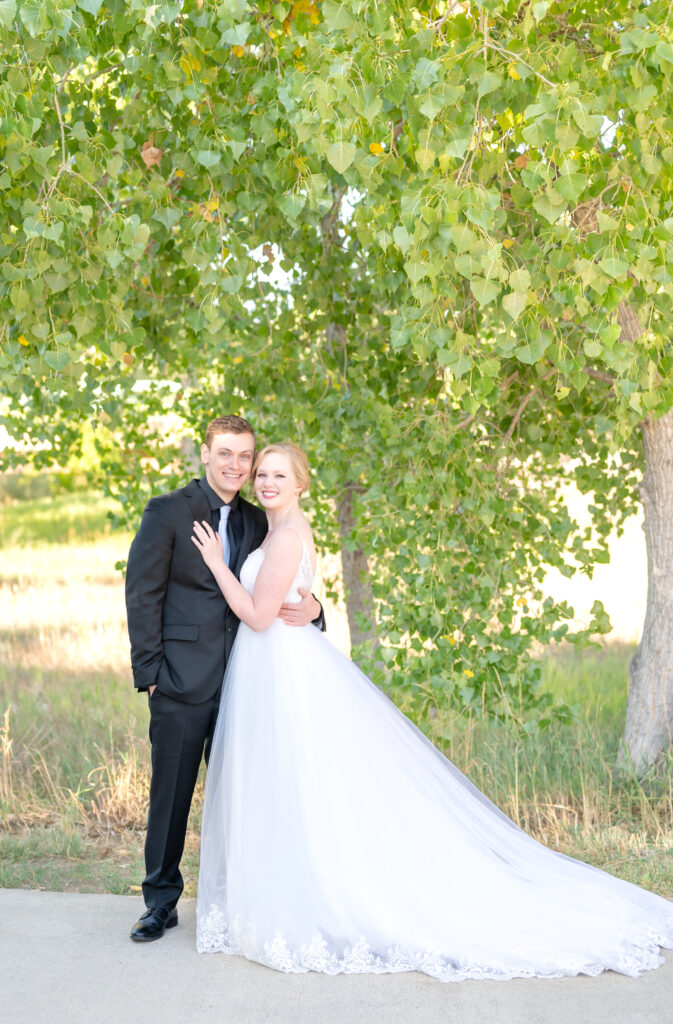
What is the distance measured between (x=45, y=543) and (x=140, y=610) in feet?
56.2

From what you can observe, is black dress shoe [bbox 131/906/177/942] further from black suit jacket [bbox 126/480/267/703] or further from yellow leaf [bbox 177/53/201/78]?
yellow leaf [bbox 177/53/201/78]

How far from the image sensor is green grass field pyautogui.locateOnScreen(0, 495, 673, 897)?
4.80m

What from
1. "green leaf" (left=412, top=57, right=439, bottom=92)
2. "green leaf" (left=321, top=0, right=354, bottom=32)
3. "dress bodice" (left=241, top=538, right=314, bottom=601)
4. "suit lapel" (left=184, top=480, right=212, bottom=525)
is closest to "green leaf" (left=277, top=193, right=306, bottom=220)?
"green leaf" (left=321, top=0, right=354, bottom=32)

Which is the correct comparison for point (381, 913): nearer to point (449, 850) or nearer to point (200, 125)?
point (449, 850)

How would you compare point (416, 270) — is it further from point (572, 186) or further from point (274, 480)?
point (274, 480)

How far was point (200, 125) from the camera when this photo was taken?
3.89 meters

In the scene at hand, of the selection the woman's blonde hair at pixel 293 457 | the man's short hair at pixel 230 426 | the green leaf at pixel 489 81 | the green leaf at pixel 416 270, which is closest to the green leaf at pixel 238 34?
the green leaf at pixel 489 81

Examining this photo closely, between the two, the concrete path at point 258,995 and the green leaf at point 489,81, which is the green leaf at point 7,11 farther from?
the concrete path at point 258,995

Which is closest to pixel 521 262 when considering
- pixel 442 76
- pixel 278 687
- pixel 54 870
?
pixel 442 76

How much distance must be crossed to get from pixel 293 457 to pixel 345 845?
146 cm

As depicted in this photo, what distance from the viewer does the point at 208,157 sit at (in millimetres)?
3512

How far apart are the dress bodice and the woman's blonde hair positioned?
0.85 feet

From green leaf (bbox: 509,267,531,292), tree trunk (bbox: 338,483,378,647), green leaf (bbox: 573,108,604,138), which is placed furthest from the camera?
tree trunk (bbox: 338,483,378,647)

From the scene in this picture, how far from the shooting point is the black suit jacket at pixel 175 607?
3.89m
